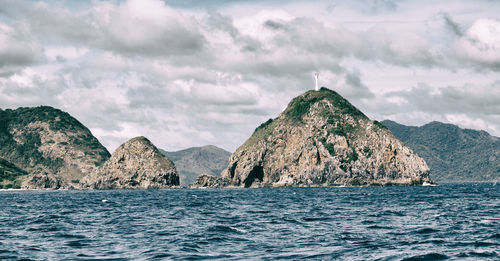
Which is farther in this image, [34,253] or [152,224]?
[152,224]

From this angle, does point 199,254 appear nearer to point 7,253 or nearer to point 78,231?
point 7,253

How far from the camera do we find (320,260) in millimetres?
28594

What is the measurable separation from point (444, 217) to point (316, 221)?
15.2m

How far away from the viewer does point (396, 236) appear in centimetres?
3881

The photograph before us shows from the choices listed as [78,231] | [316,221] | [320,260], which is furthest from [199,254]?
[316,221]

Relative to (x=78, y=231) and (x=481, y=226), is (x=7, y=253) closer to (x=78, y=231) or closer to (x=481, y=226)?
(x=78, y=231)

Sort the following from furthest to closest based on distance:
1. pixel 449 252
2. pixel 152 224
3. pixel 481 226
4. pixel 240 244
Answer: pixel 152 224
pixel 481 226
pixel 240 244
pixel 449 252

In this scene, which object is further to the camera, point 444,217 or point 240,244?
point 444,217

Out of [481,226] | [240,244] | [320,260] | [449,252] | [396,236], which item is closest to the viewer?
[320,260]

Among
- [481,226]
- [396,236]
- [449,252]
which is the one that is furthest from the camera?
[481,226]

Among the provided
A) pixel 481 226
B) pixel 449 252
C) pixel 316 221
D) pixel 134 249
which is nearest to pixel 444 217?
pixel 481 226

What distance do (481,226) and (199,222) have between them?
29251mm

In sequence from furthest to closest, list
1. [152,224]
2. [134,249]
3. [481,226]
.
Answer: [152,224], [481,226], [134,249]

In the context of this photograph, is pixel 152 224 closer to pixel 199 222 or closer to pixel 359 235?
pixel 199 222
